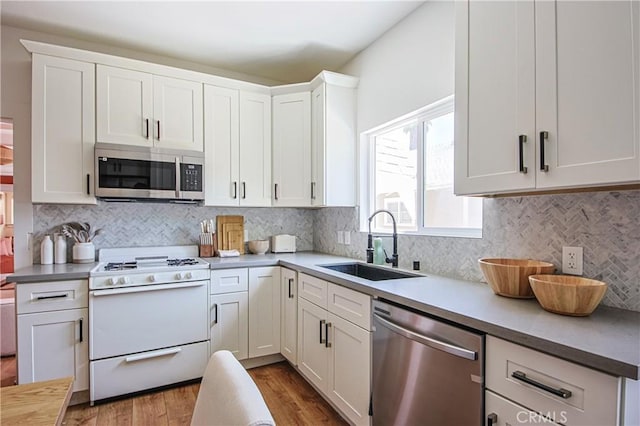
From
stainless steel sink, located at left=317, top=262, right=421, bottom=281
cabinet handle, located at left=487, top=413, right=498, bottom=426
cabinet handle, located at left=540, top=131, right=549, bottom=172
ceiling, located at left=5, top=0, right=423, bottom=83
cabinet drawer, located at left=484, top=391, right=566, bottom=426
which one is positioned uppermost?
ceiling, located at left=5, top=0, right=423, bottom=83

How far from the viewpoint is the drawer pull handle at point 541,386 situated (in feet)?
3.08

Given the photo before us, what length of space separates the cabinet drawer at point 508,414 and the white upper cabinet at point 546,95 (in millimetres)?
755

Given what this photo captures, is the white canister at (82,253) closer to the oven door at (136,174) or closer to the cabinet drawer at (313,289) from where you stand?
the oven door at (136,174)

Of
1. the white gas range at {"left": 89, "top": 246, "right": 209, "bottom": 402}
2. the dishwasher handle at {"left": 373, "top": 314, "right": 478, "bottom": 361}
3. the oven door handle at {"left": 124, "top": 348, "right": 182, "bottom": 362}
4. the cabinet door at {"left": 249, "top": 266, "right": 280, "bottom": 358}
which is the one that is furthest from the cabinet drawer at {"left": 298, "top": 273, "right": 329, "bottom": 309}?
the oven door handle at {"left": 124, "top": 348, "right": 182, "bottom": 362}

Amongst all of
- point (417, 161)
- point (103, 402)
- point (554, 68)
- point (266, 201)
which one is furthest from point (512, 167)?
point (103, 402)

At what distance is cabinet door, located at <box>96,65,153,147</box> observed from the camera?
8.51 ft

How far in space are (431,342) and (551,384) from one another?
0.44 meters

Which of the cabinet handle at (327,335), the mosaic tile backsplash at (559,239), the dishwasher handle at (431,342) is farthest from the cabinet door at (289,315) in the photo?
the dishwasher handle at (431,342)

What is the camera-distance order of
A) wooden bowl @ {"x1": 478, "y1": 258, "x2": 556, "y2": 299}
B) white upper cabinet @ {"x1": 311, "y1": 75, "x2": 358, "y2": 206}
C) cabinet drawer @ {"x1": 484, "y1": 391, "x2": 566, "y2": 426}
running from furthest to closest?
1. white upper cabinet @ {"x1": 311, "y1": 75, "x2": 358, "y2": 206}
2. wooden bowl @ {"x1": 478, "y1": 258, "x2": 556, "y2": 299}
3. cabinet drawer @ {"x1": 484, "y1": 391, "x2": 566, "y2": 426}

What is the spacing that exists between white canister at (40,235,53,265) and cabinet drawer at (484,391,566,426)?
296cm

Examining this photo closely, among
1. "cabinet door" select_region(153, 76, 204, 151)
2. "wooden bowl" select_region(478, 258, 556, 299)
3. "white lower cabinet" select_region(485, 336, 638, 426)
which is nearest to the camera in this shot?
"white lower cabinet" select_region(485, 336, 638, 426)

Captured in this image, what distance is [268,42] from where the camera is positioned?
2834mm

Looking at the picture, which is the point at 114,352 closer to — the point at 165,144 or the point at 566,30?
the point at 165,144

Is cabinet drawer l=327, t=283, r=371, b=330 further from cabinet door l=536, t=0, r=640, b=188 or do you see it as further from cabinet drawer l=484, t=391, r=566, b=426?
cabinet door l=536, t=0, r=640, b=188
